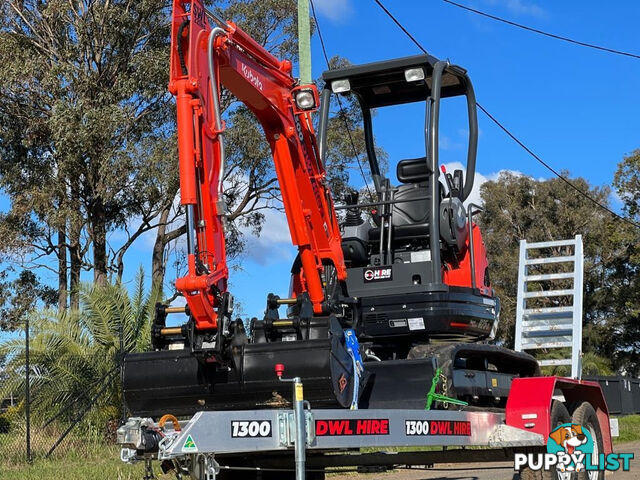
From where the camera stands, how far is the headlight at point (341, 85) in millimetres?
10828

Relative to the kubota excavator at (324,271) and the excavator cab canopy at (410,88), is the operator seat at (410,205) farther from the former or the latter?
the excavator cab canopy at (410,88)

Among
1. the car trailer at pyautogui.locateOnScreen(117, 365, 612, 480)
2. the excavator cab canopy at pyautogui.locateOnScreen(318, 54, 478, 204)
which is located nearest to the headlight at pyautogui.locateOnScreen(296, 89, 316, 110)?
the excavator cab canopy at pyautogui.locateOnScreen(318, 54, 478, 204)

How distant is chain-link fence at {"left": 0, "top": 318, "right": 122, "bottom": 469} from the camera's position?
15148 millimetres

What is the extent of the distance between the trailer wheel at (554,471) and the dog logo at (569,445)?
2.2 inches

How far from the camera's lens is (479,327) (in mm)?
9812

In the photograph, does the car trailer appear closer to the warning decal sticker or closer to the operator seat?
the warning decal sticker

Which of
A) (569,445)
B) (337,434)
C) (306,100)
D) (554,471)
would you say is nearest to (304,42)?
(306,100)

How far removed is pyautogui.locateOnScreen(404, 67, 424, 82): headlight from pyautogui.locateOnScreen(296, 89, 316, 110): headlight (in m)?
1.70

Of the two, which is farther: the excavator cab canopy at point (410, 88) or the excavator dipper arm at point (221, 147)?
the excavator cab canopy at point (410, 88)

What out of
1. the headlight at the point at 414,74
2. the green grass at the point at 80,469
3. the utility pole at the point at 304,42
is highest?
the utility pole at the point at 304,42

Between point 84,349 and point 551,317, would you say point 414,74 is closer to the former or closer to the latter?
point 551,317

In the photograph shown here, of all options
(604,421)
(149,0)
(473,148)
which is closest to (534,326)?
(604,421)

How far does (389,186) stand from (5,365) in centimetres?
826

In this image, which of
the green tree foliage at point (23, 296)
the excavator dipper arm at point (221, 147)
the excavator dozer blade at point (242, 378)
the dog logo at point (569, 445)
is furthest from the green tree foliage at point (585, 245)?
the excavator dozer blade at point (242, 378)
